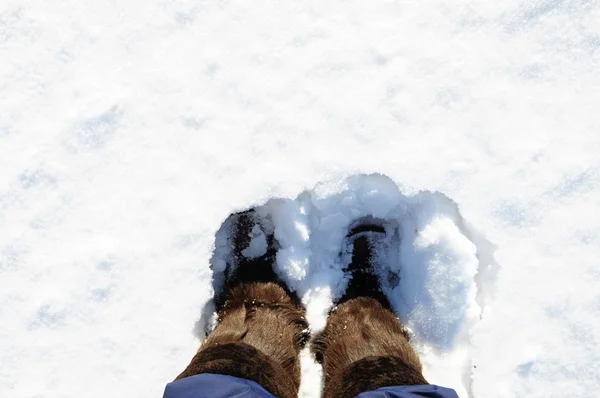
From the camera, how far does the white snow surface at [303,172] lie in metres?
1.85

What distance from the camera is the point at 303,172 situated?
75.3 inches

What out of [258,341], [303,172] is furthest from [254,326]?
[303,172]

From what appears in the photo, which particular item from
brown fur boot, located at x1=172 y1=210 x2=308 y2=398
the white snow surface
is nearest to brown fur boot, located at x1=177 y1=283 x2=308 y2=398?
brown fur boot, located at x1=172 y1=210 x2=308 y2=398

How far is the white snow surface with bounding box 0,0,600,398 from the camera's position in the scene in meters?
1.85

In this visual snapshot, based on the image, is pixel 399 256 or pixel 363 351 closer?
pixel 363 351

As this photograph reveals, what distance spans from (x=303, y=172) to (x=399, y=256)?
54cm

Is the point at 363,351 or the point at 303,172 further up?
the point at 303,172

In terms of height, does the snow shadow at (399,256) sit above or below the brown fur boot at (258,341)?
above

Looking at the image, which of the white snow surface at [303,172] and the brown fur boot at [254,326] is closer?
the brown fur boot at [254,326]

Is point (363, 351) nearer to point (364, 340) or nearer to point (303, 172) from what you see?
point (364, 340)

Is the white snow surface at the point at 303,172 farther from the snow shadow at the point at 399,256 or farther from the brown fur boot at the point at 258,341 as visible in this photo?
the brown fur boot at the point at 258,341

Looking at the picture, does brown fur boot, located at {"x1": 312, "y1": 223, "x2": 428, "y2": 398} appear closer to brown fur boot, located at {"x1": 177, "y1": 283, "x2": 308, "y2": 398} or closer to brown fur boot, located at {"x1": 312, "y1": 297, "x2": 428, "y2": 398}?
brown fur boot, located at {"x1": 312, "y1": 297, "x2": 428, "y2": 398}

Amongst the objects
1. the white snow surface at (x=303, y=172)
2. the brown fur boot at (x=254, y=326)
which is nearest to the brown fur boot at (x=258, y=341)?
the brown fur boot at (x=254, y=326)

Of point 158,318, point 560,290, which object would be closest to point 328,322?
point 158,318
